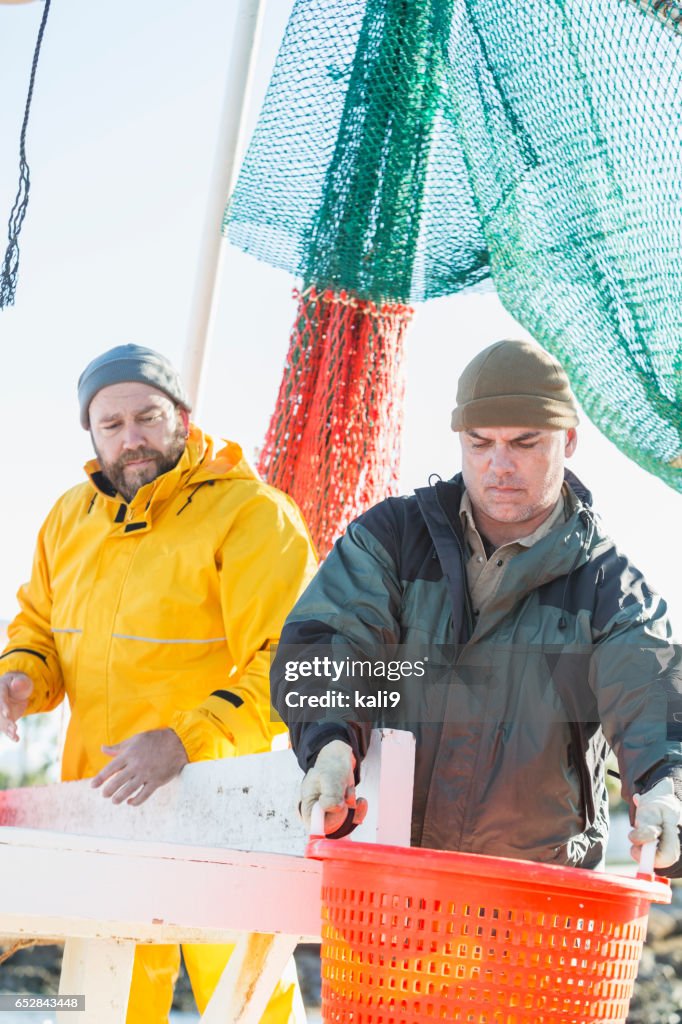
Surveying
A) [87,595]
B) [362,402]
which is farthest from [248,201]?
[87,595]

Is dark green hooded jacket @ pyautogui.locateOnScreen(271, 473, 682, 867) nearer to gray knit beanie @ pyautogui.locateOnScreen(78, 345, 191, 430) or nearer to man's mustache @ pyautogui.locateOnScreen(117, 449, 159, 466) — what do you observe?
man's mustache @ pyautogui.locateOnScreen(117, 449, 159, 466)

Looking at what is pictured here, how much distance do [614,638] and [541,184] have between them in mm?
1468

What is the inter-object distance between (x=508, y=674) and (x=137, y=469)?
1.67 m

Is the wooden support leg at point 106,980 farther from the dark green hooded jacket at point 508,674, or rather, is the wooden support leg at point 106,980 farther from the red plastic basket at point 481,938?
the red plastic basket at point 481,938

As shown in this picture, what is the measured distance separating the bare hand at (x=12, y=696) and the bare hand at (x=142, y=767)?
55cm

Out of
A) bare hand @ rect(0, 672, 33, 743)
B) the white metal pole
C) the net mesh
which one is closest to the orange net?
the net mesh

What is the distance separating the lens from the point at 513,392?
285cm

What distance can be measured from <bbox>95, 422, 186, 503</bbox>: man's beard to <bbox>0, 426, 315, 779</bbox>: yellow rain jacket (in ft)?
0.17

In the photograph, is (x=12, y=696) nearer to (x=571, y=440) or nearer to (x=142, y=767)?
(x=142, y=767)

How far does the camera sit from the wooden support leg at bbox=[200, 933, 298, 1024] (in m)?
2.64

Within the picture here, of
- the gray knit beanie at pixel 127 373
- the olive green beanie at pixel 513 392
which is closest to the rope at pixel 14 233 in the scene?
the gray knit beanie at pixel 127 373

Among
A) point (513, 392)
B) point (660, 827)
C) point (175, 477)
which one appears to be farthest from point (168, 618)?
point (660, 827)

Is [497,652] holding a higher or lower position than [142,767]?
higher

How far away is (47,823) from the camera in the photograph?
360 cm
